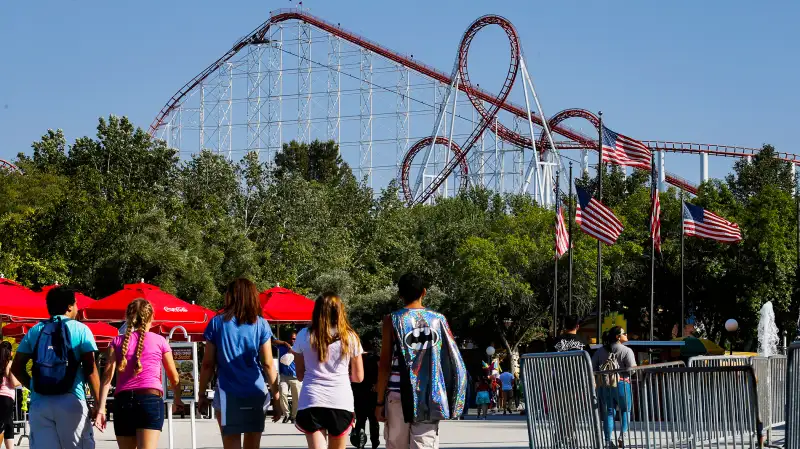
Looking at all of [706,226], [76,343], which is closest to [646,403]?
[76,343]

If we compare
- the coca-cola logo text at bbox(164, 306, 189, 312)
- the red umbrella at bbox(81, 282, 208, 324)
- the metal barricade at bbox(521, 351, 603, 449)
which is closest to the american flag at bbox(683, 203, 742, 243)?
the red umbrella at bbox(81, 282, 208, 324)

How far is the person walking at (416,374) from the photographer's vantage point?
7.94 meters

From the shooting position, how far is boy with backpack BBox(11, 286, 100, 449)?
8047mm

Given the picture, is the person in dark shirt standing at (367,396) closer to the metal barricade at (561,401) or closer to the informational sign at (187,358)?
the informational sign at (187,358)

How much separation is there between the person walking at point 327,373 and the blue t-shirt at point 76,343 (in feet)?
4.59

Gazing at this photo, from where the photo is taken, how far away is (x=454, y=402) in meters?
8.08

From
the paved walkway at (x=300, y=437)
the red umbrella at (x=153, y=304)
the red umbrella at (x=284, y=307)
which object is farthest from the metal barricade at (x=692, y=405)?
the red umbrella at (x=284, y=307)

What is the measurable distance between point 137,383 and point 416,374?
1.96m

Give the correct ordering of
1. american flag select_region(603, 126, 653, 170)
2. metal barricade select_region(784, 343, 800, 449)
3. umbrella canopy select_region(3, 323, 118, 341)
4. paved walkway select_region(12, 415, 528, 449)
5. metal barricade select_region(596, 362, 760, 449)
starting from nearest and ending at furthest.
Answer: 1. metal barricade select_region(784, 343, 800, 449)
2. metal barricade select_region(596, 362, 760, 449)
3. paved walkway select_region(12, 415, 528, 449)
4. umbrella canopy select_region(3, 323, 118, 341)
5. american flag select_region(603, 126, 653, 170)

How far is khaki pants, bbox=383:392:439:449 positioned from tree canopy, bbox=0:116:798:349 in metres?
30.1

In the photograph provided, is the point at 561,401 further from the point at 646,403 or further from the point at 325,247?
the point at 325,247

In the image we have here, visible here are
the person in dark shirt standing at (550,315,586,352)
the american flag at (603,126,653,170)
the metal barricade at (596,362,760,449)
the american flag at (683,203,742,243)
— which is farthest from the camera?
the american flag at (683,203,742,243)

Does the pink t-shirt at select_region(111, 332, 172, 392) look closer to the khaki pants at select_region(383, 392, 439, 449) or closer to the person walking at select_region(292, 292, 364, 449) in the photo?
the person walking at select_region(292, 292, 364, 449)

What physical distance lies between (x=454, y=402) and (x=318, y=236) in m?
44.9
